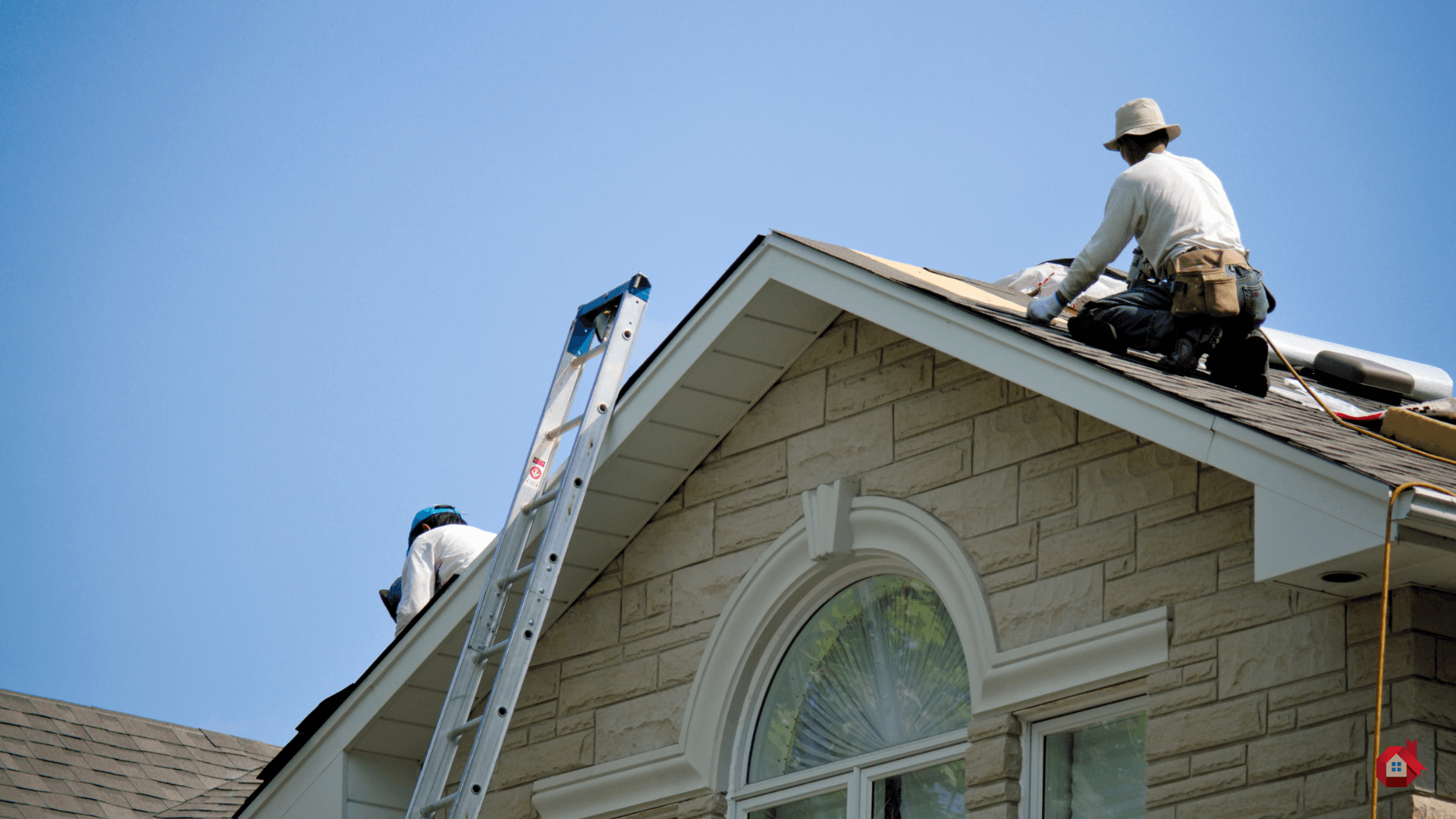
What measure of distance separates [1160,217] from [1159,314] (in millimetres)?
373

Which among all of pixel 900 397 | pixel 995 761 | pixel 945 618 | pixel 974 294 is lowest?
pixel 995 761

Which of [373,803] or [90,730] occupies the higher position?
[90,730]

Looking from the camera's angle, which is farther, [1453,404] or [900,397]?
[900,397]

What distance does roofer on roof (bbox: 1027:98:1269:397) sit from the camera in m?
6.30

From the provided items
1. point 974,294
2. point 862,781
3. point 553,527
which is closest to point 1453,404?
point 974,294

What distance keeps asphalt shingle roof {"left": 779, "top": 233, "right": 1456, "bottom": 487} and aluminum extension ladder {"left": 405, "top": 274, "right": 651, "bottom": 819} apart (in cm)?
167

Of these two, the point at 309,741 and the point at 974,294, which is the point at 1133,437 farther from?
the point at 309,741

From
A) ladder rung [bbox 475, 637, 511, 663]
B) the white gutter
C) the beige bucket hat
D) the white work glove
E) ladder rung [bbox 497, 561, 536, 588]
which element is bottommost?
the white gutter

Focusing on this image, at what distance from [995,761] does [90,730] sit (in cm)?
1073

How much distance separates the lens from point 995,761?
6.42m

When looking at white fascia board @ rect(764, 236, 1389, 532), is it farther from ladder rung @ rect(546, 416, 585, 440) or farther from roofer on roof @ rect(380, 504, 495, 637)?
roofer on roof @ rect(380, 504, 495, 637)

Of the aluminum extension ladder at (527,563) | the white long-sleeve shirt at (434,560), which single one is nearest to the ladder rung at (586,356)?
the aluminum extension ladder at (527,563)

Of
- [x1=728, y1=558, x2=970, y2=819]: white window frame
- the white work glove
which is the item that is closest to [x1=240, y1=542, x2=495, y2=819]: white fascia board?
[x1=728, y1=558, x2=970, y2=819]: white window frame

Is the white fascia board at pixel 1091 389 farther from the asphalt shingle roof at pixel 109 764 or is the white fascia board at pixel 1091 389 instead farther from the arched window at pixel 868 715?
the asphalt shingle roof at pixel 109 764
